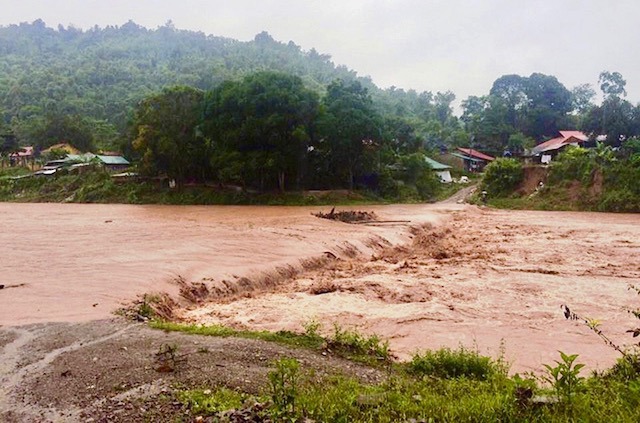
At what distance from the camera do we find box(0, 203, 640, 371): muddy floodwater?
26.8 ft

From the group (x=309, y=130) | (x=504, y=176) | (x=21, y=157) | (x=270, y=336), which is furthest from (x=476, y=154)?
(x=270, y=336)

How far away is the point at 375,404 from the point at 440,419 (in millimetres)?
518

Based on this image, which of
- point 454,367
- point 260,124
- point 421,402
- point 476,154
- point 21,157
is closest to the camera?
point 421,402

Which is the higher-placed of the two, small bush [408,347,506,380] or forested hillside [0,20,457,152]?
forested hillside [0,20,457,152]

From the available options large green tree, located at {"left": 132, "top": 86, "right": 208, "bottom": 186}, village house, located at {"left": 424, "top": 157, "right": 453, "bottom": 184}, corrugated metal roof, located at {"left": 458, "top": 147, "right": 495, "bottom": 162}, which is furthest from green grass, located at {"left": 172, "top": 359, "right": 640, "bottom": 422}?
corrugated metal roof, located at {"left": 458, "top": 147, "right": 495, "bottom": 162}

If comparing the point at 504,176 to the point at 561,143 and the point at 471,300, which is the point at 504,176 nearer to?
the point at 561,143

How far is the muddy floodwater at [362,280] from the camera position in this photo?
8172 millimetres

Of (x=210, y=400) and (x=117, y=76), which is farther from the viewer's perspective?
(x=117, y=76)

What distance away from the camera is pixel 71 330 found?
688cm

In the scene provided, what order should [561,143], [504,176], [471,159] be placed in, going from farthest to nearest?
[471,159]
[561,143]
[504,176]

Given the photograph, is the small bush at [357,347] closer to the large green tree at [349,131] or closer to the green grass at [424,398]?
the green grass at [424,398]

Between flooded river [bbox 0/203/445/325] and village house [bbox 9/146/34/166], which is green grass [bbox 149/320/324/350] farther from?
village house [bbox 9/146/34/166]

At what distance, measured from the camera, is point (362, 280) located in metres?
12.2

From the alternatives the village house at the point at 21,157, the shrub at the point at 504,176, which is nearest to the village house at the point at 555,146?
the shrub at the point at 504,176
